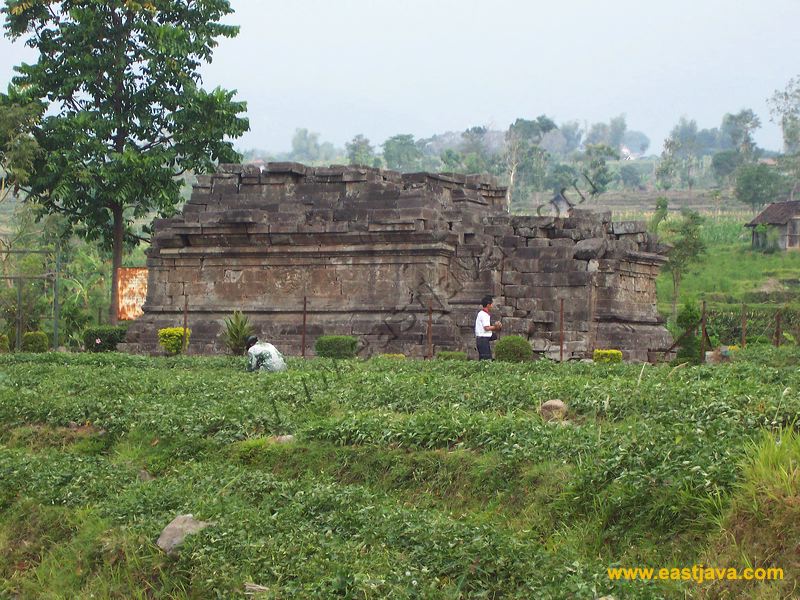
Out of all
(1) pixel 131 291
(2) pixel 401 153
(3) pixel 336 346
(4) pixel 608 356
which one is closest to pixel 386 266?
(3) pixel 336 346

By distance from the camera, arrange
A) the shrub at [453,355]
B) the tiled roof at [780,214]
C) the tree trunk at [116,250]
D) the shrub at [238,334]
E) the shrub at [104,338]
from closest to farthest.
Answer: the shrub at [453,355], the shrub at [238,334], the shrub at [104,338], the tree trunk at [116,250], the tiled roof at [780,214]

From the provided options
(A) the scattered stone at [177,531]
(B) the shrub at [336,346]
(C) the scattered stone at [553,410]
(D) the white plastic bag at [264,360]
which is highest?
(C) the scattered stone at [553,410]

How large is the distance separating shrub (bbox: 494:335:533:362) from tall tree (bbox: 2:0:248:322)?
48.3 ft

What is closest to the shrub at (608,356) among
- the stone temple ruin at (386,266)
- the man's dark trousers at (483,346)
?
the stone temple ruin at (386,266)

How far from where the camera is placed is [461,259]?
22.3 m

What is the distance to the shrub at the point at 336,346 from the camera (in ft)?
66.1

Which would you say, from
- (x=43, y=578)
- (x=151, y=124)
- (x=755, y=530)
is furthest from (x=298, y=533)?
(x=151, y=124)

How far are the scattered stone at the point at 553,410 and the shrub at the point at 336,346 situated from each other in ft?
33.2

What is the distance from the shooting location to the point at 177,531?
7.96 metres

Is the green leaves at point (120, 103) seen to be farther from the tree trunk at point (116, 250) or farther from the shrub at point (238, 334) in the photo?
the shrub at point (238, 334)

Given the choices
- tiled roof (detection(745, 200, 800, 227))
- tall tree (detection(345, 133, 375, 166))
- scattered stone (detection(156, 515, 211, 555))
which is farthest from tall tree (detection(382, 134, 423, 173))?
scattered stone (detection(156, 515, 211, 555))

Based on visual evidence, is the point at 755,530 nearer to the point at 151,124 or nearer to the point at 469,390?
the point at 469,390

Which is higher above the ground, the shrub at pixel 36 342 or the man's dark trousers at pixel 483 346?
the man's dark trousers at pixel 483 346

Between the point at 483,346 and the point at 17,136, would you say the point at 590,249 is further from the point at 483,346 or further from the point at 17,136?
the point at 17,136
